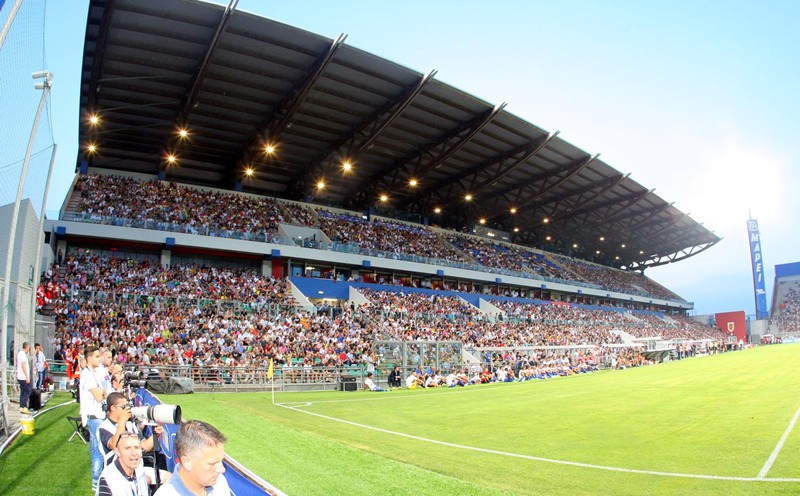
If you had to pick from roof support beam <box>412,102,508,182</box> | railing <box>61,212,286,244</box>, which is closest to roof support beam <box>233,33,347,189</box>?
railing <box>61,212,286,244</box>

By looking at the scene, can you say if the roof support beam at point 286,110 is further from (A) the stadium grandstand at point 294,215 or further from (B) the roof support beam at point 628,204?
(B) the roof support beam at point 628,204

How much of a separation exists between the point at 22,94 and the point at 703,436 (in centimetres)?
1360

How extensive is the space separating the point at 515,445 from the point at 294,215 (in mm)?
33902

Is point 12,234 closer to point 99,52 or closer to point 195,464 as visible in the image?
point 195,464

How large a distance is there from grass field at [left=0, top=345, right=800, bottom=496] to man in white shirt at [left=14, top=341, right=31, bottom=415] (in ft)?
1.87

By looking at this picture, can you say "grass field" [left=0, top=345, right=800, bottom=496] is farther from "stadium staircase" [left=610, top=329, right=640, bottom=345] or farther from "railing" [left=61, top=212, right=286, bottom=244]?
"stadium staircase" [left=610, top=329, right=640, bottom=345]

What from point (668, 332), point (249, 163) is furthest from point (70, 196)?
point (668, 332)

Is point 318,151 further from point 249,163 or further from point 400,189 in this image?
point 400,189

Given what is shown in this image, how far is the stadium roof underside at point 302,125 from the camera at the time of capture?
2564 centimetres

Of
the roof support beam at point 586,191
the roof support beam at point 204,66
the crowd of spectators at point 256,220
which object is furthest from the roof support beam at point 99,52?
the roof support beam at point 586,191

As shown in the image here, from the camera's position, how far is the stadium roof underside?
84.1 ft

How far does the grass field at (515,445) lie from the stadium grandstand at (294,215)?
29.8 feet

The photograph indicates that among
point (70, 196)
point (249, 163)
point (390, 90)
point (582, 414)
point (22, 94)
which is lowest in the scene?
point (582, 414)

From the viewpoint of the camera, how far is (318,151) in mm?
38812
